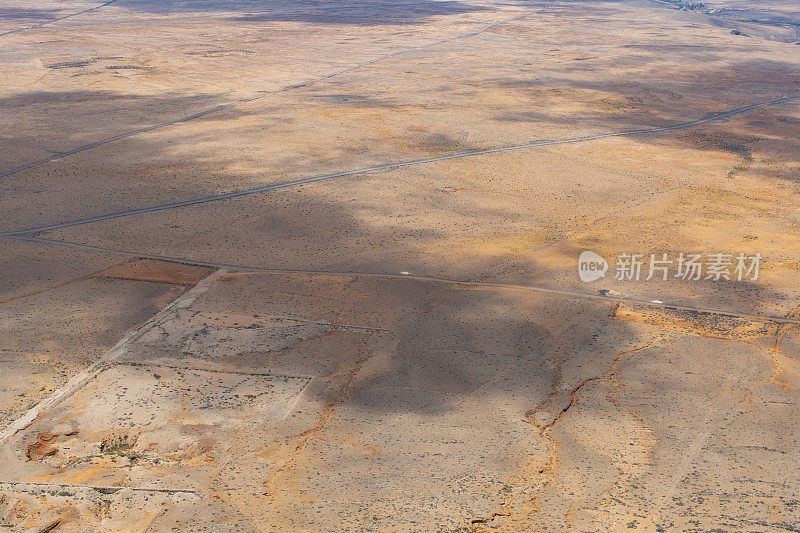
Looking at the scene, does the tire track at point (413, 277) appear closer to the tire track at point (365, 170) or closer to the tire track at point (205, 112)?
the tire track at point (365, 170)

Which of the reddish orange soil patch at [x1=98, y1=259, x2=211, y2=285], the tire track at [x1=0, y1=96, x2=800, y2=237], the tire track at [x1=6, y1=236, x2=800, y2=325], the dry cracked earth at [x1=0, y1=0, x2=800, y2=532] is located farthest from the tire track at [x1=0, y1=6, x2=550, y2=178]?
the reddish orange soil patch at [x1=98, y1=259, x2=211, y2=285]

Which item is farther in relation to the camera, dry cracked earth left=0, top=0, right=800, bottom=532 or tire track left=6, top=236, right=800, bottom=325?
tire track left=6, top=236, right=800, bottom=325

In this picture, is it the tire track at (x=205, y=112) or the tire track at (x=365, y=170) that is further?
the tire track at (x=205, y=112)

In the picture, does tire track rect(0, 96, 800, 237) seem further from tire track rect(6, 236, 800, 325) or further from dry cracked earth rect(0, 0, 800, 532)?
tire track rect(6, 236, 800, 325)

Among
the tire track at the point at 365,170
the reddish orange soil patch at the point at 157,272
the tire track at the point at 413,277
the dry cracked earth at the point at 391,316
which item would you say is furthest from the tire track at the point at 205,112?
the reddish orange soil patch at the point at 157,272

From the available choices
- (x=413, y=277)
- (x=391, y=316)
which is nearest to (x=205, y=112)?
(x=413, y=277)

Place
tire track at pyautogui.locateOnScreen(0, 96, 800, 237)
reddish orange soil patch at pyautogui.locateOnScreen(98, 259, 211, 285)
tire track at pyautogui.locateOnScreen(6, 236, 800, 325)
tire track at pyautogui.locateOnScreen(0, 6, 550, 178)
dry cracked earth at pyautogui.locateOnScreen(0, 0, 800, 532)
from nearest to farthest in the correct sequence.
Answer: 1. dry cracked earth at pyautogui.locateOnScreen(0, 0, 800, 532)
2. tire track at pyautogui.locateOnScreen(6, 236, 800, 325)
3. reddish orange soil patch at pyautogui.locateOnScreen(98, 259, 211, 285)
4. tire track at pyautogui.locateOnScreen(0, 96, 800, 237)
5. tire track at pyautogui.locateOnScreen(0, 6, 550, 178)
